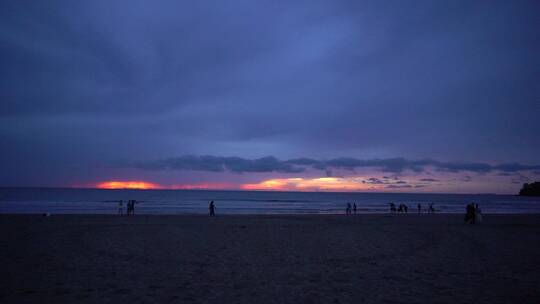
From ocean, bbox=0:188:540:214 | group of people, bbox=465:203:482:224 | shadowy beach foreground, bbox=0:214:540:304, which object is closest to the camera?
shadowy beach foreground, bbox=0:214:540:304

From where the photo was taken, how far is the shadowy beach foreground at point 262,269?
880 cm

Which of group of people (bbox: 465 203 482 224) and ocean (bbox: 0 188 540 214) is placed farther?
ocean (bbox: 0 188 540 214)

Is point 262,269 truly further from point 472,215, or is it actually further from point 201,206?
point 201,206

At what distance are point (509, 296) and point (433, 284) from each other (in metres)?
1.82

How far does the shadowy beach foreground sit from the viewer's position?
880 centimetres

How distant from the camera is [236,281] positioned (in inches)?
406

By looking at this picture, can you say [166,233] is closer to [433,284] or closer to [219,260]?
[219,260]

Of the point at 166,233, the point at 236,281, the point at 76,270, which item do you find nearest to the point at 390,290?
the point at 236,281

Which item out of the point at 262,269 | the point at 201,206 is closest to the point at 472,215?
the point at 262,269

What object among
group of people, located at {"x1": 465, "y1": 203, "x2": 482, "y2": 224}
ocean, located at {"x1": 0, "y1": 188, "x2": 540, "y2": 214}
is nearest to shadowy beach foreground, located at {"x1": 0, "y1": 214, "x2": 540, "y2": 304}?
group of people, located at {"x1": 465, "y1": 203, "x2": 482, "y2": 224}

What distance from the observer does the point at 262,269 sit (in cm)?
1199

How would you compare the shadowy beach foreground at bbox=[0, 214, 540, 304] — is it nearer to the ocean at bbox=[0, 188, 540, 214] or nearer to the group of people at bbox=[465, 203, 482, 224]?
the group of people at bbox=[465, 203, 482, 224]

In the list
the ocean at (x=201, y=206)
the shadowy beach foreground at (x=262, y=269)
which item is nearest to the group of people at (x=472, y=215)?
the shadowy beach foreground at (x=262, y=269)

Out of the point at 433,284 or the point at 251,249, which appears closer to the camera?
the point at 433,284
